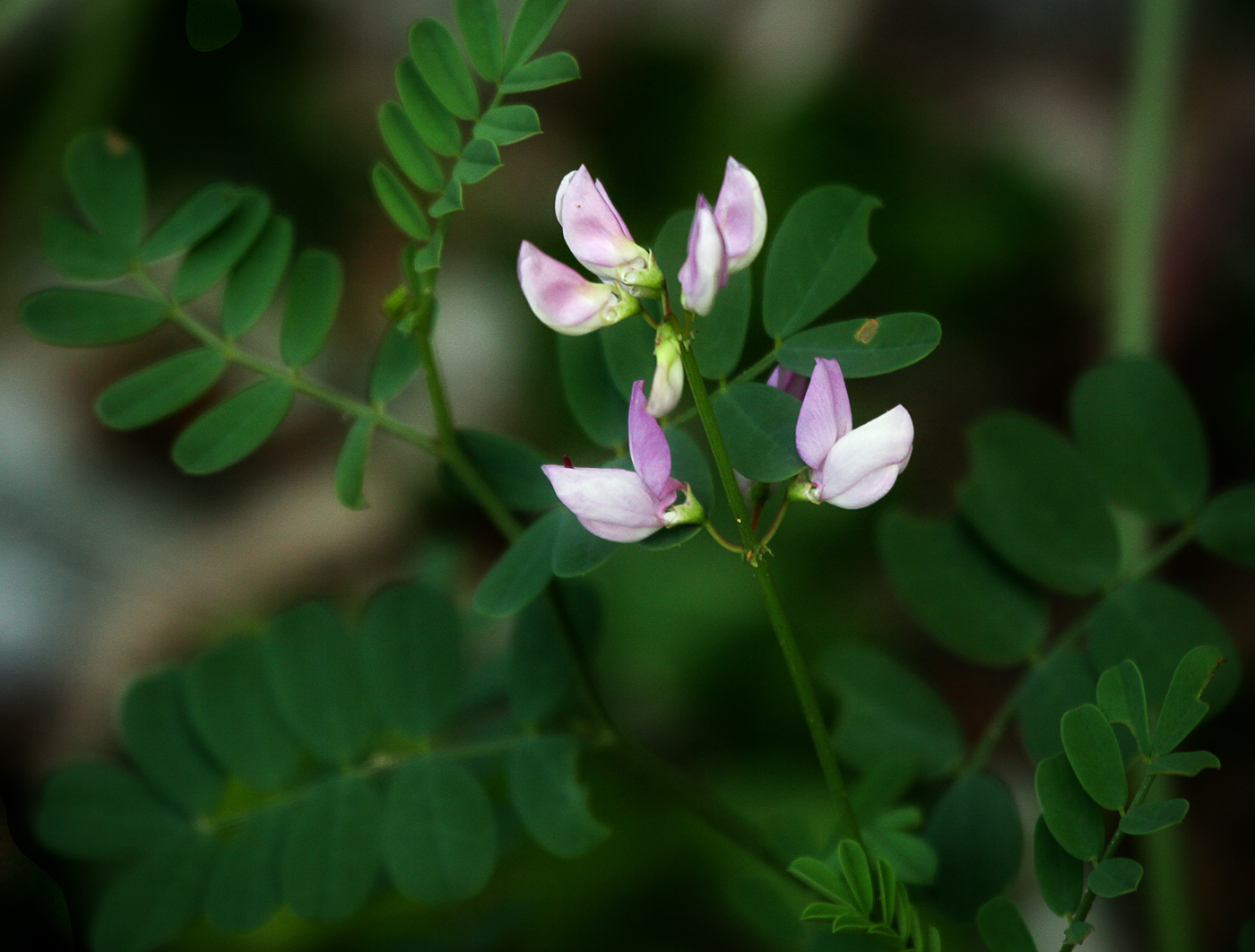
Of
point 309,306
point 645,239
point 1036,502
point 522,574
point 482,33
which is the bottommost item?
point 645,239

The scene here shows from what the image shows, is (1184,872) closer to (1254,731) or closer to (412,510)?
(1254,731)

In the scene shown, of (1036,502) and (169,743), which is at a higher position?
(1036,502)

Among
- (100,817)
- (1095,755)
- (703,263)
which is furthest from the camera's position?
(100,817)

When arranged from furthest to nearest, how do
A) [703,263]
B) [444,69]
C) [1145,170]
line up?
1. [1145,170]
2. [444,69]
3. [703,263]

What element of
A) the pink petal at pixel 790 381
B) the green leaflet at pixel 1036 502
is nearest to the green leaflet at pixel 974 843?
the green leaflet at pixel 1036 502

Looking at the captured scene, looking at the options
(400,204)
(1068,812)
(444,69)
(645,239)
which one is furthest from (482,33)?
(645,239)

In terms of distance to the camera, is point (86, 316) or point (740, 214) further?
point (86, 316)

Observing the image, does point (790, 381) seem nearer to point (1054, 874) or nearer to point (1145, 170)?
point (1054, 874)

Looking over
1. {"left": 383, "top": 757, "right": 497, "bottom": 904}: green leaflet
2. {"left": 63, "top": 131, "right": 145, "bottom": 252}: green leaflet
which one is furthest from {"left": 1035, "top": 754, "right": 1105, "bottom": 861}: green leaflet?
{"left": 63, "top": 131, "right": 145, "bottom": 252}: green leaflet
